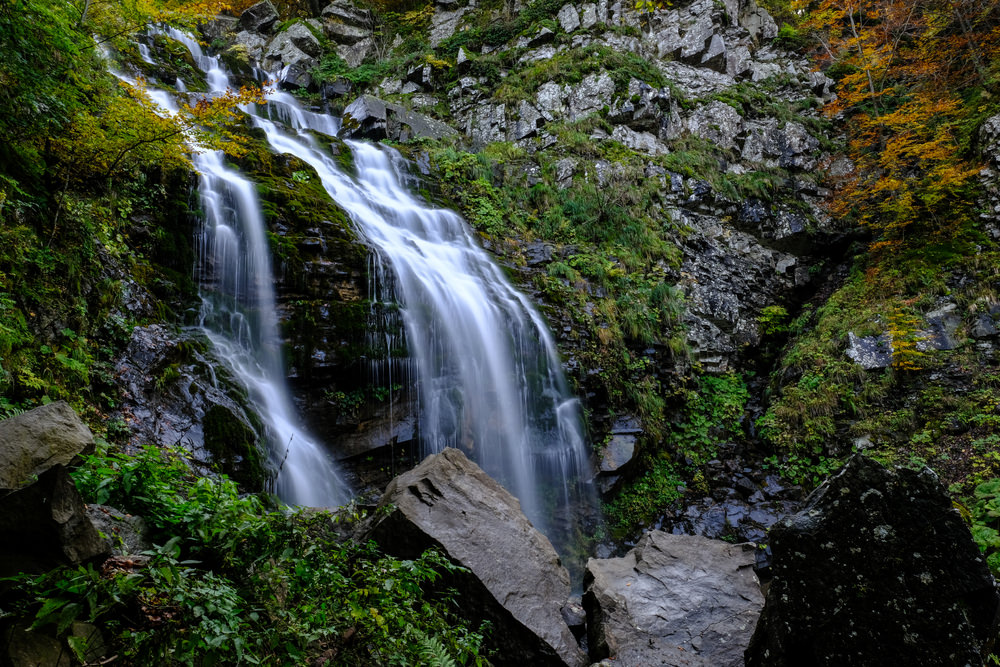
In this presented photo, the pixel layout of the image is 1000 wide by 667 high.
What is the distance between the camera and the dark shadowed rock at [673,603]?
4438mm

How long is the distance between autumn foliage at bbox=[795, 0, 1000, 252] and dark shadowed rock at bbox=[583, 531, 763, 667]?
909 cm

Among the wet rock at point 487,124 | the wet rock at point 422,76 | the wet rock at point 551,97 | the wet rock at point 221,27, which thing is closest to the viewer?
the wet rock at point 487,124

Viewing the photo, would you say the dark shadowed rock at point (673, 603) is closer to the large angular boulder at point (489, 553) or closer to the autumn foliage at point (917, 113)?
the large angular boulder at point (489, 553)

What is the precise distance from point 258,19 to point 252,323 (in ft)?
71.4

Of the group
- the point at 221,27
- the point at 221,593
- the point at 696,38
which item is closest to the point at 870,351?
the point at 221,593

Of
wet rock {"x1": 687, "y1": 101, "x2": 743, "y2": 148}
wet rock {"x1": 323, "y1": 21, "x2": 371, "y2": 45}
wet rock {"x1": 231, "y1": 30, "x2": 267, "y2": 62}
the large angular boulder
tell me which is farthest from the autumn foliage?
wet rock {"x1": 231, "y1": 30, "x2": 267, "y2": 62}

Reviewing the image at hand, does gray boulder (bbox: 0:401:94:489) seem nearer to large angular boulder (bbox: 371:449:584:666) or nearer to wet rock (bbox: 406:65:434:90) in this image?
large angular boulder (bbox: 371:449:584:666)

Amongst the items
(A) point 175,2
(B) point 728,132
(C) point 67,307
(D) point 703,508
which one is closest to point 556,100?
(B) point 728,132

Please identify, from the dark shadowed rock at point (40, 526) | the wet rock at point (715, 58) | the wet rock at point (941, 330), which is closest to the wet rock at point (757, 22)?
the wet rock at point (715, 58)

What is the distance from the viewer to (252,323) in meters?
6.57

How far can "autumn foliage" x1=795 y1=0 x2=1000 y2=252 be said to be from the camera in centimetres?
1030

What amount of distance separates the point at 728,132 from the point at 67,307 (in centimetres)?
1704

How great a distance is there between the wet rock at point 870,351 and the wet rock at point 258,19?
2480cm

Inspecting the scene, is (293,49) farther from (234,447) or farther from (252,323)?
(234,447)
